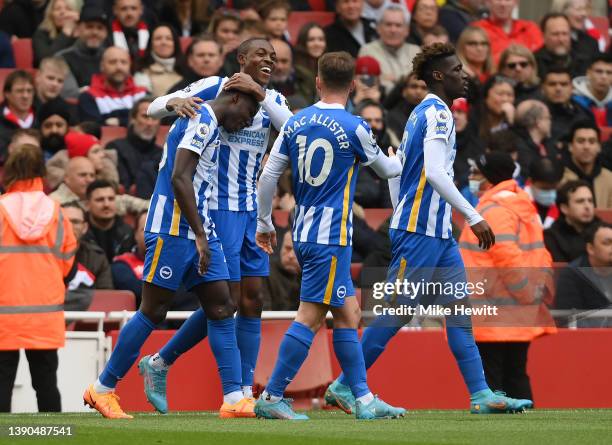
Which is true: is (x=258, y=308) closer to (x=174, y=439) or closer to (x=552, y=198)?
(x=174, y=439)

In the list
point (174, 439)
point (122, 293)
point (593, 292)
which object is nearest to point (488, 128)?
point (593, 292)

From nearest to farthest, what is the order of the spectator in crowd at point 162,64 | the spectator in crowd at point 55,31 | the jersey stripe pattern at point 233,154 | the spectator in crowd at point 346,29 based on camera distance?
1. the jersey stripe pattern at point 233,154
2. the spectator in crowd at point 162,64
3. the spectator in crowd at point 55,31
4. the spectator in crowd at point 346,29

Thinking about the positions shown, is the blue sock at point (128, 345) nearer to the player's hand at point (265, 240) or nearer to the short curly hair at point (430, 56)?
the player's hand at point (265, 240)

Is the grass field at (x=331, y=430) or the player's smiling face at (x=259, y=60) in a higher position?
the player's smiling face at (x=259, y=60)

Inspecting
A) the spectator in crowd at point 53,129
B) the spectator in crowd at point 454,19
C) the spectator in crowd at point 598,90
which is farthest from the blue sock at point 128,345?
the spectator in crowd at point 454,19

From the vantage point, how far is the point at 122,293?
12258 mm

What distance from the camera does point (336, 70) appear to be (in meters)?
8.92

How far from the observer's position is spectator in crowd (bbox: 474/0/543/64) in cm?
1825

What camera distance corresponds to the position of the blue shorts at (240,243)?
9.48 meters

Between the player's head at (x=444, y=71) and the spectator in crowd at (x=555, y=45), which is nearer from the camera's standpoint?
the player's head at (x=444, y=71)

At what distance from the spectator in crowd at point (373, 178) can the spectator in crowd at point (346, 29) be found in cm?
245

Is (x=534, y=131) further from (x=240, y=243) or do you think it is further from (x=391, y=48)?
(x=240, y=243)

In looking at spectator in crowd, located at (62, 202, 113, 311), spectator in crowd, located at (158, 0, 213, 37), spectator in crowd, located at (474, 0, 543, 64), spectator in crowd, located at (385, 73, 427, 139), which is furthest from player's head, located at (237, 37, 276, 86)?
spectator in crowd, located at (474, 0, 543, 64)

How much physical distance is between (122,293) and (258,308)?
2762 mm
